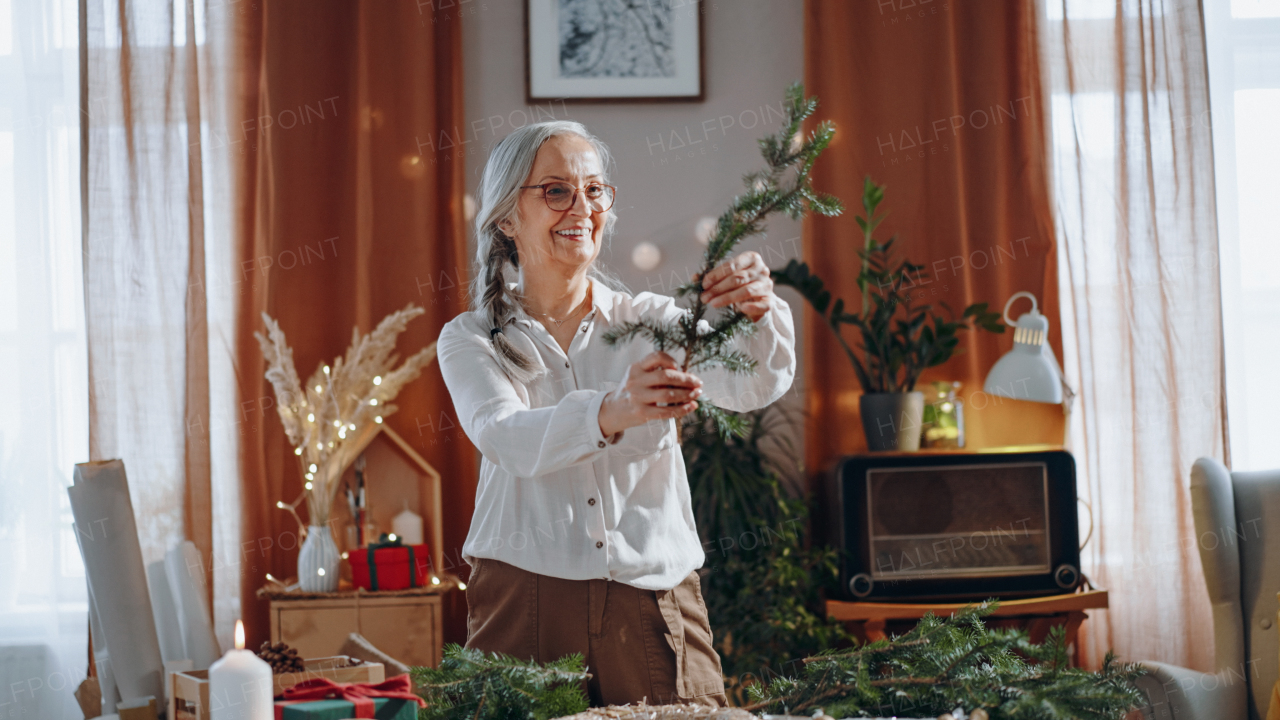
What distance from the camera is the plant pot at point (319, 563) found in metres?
2.43

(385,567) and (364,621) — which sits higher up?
(385,567)

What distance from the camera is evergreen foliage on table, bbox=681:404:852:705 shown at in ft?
8.16

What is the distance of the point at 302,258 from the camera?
2.83 meters

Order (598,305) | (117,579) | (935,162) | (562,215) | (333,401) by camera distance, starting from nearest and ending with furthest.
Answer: (562,215), (598,305), (117,579), (333,401), (935,162)

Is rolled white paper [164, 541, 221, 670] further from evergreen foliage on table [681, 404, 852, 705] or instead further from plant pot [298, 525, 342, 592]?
evergreen foliage on table [681, 404, 852, 705]

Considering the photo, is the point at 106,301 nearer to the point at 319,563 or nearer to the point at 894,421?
the point at 319,563

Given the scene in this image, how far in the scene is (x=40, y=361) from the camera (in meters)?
2.76

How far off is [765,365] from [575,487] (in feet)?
0.96

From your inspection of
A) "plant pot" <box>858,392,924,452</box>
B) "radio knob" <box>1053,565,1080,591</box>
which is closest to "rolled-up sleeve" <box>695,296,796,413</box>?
"plant pot" <box>858,392,924,452</box>

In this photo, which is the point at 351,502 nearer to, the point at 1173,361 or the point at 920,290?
the point at 920,290

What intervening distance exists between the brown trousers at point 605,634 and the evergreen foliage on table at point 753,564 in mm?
1319

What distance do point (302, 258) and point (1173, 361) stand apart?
2.64 metres

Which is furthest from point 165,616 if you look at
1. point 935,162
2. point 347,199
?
point 935,162

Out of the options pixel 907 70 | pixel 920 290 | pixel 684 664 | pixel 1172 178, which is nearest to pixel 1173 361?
pixel 1172 178
